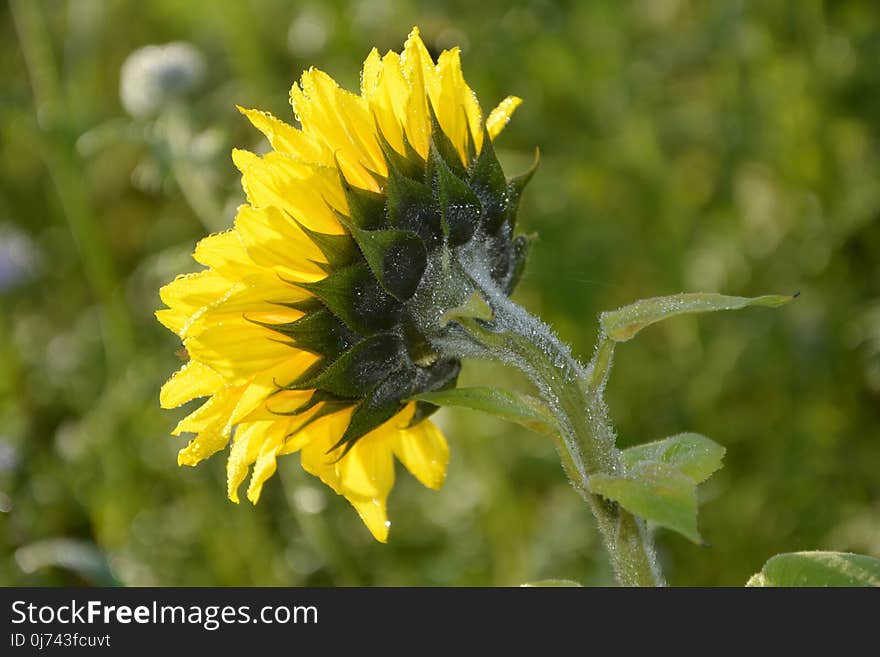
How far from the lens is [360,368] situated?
2.07 meters

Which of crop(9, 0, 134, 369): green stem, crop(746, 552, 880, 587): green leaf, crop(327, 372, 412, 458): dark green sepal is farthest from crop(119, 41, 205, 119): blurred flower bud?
crop(746, 552, 880, 587): green leaf

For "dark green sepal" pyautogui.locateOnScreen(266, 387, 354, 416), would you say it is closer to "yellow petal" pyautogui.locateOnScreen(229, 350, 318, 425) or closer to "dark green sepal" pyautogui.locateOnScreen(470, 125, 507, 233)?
"yellow petal" pyautogui.locateOnScreen(229, 350, 318, 425)

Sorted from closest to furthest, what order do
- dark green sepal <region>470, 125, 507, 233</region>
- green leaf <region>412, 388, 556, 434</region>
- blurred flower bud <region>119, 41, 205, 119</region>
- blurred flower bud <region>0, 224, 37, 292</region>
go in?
green leaf <region>412, 388, 556, 434</region> < dark green sepal <region>470, 125, 507, 233</region> < blurred flower bud <region>119, 41, 205, 119</region> < blurred flower bud <region>0, 224, 37, 292</region>

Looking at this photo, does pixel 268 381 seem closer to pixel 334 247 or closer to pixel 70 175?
pixel 334 247

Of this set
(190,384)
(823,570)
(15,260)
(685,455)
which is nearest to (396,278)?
(190,384)

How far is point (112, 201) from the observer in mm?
6020

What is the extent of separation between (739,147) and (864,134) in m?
0.52

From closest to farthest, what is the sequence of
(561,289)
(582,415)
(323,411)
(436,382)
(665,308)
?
(665,308)
(582,415)
(323,411)
(436,382)
(561,289)

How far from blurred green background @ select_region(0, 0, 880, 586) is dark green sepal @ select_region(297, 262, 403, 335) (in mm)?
1537

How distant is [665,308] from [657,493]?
0.31m

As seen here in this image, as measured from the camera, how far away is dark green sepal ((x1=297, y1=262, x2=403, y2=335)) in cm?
201

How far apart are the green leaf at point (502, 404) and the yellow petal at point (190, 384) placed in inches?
16.0
